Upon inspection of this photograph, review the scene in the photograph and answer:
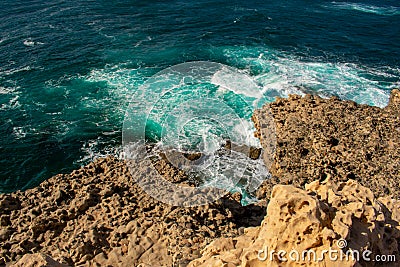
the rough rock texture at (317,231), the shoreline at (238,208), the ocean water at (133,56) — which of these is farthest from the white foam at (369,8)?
the rough rock texture at (317,231)

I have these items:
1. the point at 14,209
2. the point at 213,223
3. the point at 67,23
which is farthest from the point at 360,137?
the point at 67,23

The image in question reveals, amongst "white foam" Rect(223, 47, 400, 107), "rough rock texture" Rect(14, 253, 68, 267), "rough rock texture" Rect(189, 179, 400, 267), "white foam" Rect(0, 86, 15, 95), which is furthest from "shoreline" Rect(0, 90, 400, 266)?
"white foam" Rect(0, 86, 15, 95)

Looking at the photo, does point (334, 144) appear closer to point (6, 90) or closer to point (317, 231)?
point (317, 231)

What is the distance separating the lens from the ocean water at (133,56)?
28.7 metres

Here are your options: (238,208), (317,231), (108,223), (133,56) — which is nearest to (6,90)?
(133,56)

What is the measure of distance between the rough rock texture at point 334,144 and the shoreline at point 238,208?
66 millimetres

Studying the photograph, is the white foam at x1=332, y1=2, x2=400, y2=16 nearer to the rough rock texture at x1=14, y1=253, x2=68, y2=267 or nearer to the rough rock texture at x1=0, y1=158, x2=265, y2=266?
the rough rock texture at x1=0, y1=158, x2=265, y2=266

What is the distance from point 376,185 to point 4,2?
59304 millimetres

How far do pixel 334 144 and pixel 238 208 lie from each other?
8899mm

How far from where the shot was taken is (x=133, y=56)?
4050 centimetres

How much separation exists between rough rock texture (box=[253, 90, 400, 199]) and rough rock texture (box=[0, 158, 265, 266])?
5.42 m

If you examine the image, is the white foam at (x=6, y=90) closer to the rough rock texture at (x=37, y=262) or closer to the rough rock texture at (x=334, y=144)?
the rough rock texture at (x=334, y=144)

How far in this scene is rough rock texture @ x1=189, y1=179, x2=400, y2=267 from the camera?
8680 millimetres

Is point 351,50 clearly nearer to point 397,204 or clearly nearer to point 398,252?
point 397,204
